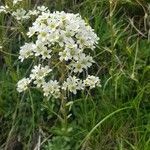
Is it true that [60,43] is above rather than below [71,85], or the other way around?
above

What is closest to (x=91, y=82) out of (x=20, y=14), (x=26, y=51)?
(x=26, y=51)

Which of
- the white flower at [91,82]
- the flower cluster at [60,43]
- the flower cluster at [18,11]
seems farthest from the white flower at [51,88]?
the flower cluster at [18,11]

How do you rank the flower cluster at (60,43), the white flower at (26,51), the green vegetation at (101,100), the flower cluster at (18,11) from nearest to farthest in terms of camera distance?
the flower cluster at (60,43) < the white flower at (26,51) < the green vegetation at (101,100) < the flower cluster at (18,11)

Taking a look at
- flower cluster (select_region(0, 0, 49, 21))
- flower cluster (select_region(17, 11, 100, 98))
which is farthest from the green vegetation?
flower cluster (select_region(17, 11, 100, 98))

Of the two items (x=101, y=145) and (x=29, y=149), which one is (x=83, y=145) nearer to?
(x=101, y=145)

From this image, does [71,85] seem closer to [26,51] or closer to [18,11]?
[26,51]

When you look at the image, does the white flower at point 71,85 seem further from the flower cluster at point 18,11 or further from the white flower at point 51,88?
the flower cluster at point 18,11

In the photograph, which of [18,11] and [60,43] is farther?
[18,11]

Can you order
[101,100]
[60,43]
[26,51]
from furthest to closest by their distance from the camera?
[101,100] < [26,51] < [60,43]

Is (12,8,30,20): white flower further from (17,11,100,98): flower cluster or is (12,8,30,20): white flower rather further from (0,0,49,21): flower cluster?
(17,11,100,98): flower cluster
